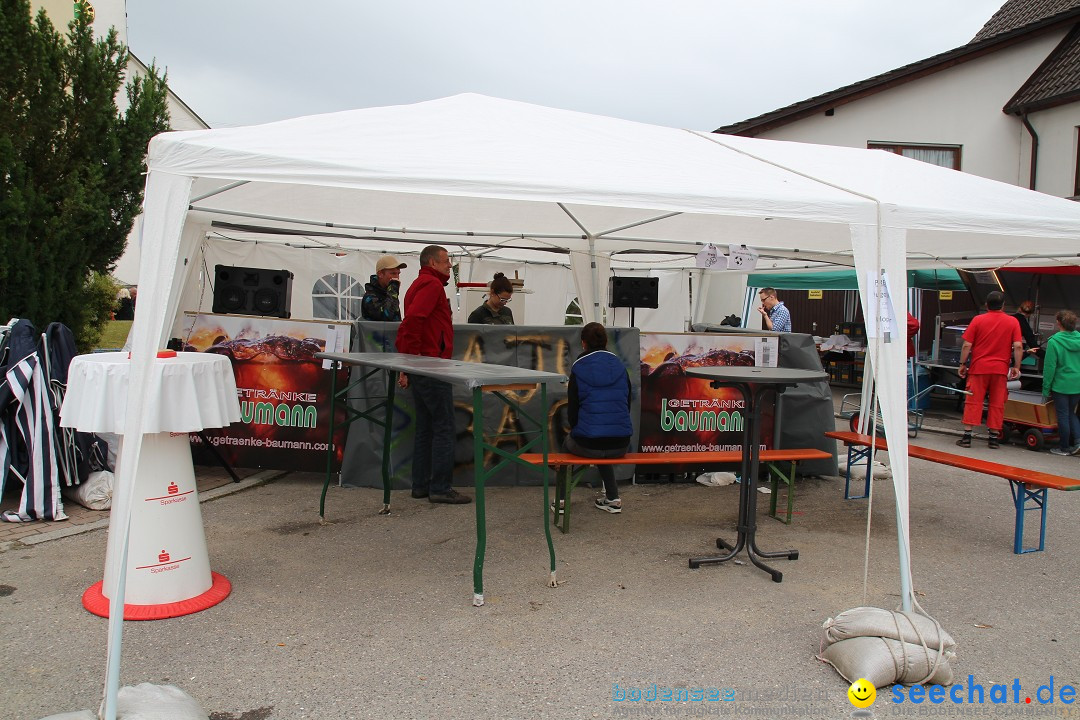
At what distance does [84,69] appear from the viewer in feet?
22.5

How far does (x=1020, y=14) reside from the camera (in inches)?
698

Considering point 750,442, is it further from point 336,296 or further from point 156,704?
point 336,296

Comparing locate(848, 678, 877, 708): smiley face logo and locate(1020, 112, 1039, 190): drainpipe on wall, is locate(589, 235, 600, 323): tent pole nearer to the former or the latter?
locate(848, 678, 877, 708): smiley face logo

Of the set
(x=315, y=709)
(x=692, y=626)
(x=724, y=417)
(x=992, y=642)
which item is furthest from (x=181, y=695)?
(x=724, y=417)

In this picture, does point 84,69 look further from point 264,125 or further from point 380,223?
point 264,125

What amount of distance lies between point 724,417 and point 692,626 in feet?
10.9

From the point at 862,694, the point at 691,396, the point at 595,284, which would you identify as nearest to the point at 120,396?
the point at 862,694

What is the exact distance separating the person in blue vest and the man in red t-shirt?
601 centimetres

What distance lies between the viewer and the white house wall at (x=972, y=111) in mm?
15781

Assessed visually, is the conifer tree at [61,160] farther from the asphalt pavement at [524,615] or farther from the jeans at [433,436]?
the jeans at [433,436]

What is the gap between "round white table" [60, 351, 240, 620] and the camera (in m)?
3.88

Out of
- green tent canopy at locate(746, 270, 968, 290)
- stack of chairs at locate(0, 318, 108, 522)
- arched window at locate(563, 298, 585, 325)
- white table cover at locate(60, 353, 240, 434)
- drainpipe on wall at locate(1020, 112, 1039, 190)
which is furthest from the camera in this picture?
arched window at locate(563, 298, 585, 325)

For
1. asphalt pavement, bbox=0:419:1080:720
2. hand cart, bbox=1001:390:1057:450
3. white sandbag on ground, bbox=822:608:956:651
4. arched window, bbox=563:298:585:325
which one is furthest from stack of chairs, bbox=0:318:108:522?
arched window, bbox=563:298:585:325

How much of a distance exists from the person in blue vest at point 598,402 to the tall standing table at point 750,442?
28.2 inches
